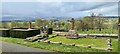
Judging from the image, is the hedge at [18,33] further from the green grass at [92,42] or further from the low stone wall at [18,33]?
the green grass at [92,42]

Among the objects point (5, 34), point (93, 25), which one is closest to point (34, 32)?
point (5, 34)

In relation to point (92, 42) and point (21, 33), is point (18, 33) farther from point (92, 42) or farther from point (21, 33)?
point (92, 42)

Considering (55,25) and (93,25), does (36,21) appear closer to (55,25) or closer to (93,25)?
(55,25)

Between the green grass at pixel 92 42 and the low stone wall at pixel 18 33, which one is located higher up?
the low stone wall at pixel 18 33

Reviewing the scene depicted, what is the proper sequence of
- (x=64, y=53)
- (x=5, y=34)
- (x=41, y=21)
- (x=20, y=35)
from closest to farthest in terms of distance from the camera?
1. (x=64, y=53)
2. (x=20, y=35)
3. (x=5, y=34)
4. (x=41, y=21)

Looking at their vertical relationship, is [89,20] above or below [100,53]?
above

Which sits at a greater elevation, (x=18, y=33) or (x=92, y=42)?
(x=18, y=33)

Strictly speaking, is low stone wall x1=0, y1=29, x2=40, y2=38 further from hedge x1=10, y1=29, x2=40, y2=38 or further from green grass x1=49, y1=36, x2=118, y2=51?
green grass x1=49, y1=36, x2=118, y2=51

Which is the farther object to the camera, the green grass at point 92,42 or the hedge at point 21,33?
the hedge at point 21,33

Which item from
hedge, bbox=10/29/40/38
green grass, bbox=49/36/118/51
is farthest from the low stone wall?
green grass, bbox=49/36/118/51

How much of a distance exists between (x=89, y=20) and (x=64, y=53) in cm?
2147

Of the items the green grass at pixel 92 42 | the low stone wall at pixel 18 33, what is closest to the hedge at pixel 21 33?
the low stone wall at pixel 18 33

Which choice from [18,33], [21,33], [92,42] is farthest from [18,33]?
[92,42]

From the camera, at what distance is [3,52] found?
35.3ft
